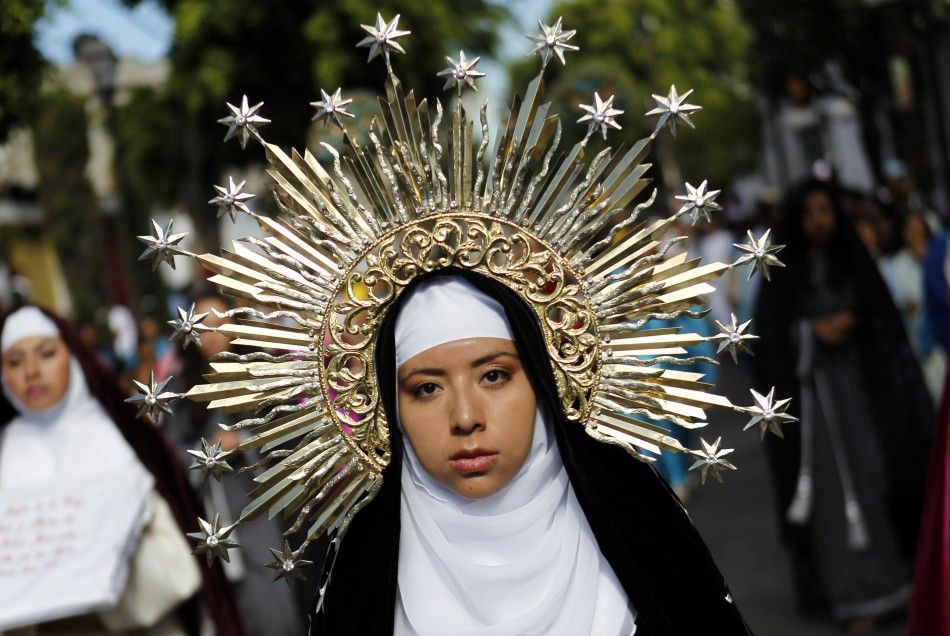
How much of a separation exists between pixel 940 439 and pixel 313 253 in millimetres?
2471

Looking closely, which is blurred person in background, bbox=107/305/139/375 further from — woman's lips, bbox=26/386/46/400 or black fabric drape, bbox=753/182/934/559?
woman's lips, bbox=26/386/46/400

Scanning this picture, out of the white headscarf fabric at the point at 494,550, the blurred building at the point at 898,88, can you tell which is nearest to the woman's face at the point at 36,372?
the white headscarf fabric at the point at 494,550

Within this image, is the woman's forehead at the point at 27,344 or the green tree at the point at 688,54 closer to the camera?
the woman's forehead at the point at 27,344

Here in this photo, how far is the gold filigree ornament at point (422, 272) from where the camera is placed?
10.8 ft

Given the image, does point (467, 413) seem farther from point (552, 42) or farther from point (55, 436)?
point (55, 436)

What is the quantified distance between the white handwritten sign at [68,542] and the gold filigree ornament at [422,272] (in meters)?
1.65

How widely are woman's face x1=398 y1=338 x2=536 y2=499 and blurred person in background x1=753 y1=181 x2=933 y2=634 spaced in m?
4.45

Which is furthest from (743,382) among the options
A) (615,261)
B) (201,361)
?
(615,261)

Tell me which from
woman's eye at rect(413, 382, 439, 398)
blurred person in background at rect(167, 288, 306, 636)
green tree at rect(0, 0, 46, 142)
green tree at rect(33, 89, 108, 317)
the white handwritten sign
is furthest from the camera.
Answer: green tree at rect(33, 89, 108, 317)

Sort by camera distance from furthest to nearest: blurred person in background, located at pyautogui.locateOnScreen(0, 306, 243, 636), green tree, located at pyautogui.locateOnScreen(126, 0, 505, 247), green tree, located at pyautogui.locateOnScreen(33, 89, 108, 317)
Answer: green tree, located at pyautogui.locateOnScreen(33, 89, 108, 317)
green tree, located at pyautogui.locateOnScreen(126, 0, 505, 247)
blurred person in background, located at pyautogui.locateOnScreen(0, 306, 243, 636)

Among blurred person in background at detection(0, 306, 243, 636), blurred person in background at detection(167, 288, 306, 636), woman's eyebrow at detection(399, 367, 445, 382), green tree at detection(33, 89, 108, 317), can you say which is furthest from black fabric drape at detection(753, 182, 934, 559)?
green tree at detection(33, 89, 108, 317)

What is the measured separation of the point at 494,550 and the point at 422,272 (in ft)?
2.11

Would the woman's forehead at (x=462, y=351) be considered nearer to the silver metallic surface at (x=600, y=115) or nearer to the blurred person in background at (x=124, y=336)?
the silver metallic surface at (x=600, y=115)

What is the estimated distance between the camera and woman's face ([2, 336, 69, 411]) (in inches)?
211
